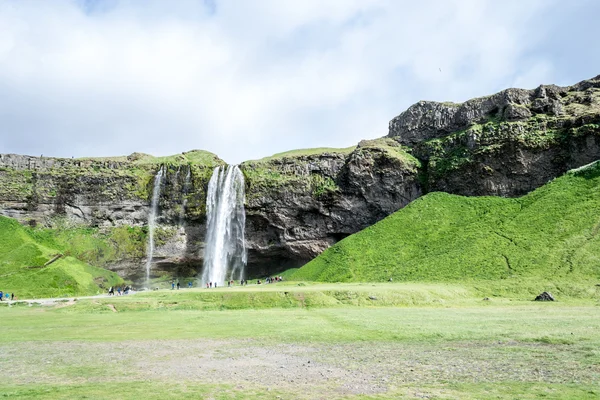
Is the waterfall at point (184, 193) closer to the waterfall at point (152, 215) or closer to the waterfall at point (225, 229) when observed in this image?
the waterfall at point (225, 229)

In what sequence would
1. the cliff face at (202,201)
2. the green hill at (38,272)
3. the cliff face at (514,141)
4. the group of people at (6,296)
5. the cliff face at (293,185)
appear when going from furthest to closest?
the cliff face at (202,201) → the cliff face at (293,185) → the cliff face at (514,141) → the green hill at (38,272) → the group of people at (6,296)

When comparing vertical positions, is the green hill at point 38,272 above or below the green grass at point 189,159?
below

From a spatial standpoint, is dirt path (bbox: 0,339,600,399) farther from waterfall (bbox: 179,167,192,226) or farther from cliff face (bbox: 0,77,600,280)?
waterfall (bbox: 179,167,192,226)

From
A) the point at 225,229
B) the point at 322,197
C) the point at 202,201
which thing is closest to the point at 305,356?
the point at 322,197

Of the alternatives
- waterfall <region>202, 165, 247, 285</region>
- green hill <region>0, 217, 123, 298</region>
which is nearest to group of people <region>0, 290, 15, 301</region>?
green hill <region>0, 217, 123, 298</region>

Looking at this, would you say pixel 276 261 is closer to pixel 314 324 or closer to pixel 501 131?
pixel 501 131

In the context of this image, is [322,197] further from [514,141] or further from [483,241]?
[514,141]

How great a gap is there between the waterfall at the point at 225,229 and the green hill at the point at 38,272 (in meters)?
17.9

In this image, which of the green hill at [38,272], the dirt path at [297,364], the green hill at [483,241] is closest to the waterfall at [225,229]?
the green hill at [38,272]

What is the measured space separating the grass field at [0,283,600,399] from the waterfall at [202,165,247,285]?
50627mm

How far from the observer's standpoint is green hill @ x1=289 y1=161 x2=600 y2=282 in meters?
50.9

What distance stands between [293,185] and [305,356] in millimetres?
73359

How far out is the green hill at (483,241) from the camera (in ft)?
167

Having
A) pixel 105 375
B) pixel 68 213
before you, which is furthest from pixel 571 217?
pixel 68 213
